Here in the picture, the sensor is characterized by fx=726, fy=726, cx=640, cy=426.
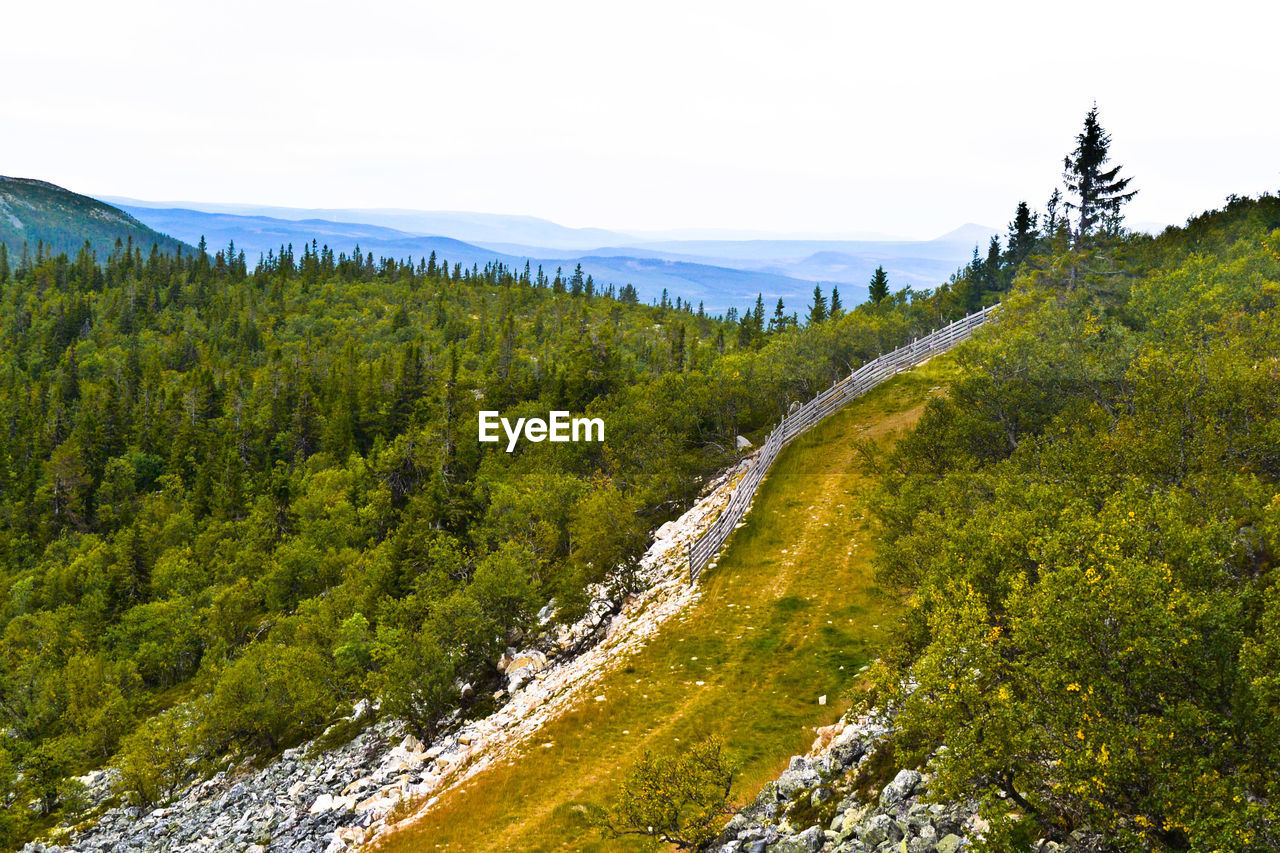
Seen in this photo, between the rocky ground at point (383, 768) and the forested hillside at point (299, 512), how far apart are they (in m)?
2.06

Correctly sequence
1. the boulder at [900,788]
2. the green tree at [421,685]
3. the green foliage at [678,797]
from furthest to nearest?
the green tree at [421,685] → the green foliage at [678,797] → the boulder at [900,788]

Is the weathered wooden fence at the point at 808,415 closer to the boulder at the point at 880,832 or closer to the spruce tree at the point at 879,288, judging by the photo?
the boulder at the point at 880,832

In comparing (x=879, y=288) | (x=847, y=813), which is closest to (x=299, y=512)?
(x=847, y=813)

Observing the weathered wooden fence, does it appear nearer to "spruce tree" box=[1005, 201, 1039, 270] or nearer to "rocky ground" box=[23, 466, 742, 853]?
"rocky ground" box=[23, 466, 742, 853]

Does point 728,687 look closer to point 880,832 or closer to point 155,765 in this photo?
point 880,832

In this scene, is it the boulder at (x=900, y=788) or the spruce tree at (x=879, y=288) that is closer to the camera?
the boulder at (x=900, y=788)

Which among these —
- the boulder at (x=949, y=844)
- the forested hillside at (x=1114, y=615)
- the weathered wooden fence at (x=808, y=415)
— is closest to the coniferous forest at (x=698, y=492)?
the forested hillside at (x=1114, y=615)

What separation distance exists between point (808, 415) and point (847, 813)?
3865 centimetres

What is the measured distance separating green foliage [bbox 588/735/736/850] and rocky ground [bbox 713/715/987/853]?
2.68 feet

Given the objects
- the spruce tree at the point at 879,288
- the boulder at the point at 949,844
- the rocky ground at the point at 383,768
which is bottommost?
the rocky ground at the point at 383,768

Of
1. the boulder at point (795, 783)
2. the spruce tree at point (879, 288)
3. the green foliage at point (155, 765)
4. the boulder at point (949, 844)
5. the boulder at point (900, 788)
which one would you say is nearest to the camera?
the boulder at point (949, 844)

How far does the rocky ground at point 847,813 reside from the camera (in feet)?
42.5

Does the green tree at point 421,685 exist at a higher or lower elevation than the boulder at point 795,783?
lower

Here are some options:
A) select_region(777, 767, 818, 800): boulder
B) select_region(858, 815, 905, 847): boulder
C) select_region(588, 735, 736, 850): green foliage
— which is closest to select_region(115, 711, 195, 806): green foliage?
select_region(588, 735, 736, 850): green foliage
